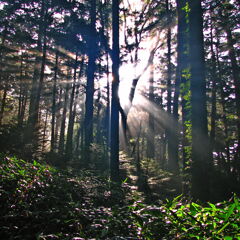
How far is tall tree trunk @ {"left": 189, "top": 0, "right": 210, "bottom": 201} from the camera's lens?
5160 mm

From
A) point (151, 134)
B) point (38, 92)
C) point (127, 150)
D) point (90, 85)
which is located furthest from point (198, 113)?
point (151, 134)

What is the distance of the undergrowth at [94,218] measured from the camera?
8.14 feet

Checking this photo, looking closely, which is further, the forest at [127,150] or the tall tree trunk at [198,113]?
the tall tree trunk at [198,113]

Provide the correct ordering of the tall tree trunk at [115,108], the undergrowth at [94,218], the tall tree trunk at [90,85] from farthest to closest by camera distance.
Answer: the tall tree trunk at [90,85] < the tall tree trunk at [115,108] < the undergrowth at [94,218]

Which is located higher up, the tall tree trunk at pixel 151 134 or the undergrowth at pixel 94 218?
the tall tree trunk at pixel 151 134

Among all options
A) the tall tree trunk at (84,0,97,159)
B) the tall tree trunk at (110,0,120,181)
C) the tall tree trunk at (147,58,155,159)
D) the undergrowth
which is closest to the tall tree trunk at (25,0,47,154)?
the tall tree trunk at (84,0,97,159)

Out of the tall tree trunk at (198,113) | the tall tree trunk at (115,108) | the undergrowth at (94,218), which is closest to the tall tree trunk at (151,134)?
the tall tree trunk at (115,108)

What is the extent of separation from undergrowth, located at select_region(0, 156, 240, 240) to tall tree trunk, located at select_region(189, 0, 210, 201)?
167 centimetres

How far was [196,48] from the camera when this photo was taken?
5582 mm

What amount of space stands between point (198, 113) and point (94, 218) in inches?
147

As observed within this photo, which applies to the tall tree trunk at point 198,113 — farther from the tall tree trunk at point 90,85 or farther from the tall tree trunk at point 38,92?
the tall tree trunk at point 90,85

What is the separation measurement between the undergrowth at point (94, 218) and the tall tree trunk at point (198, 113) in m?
1.67

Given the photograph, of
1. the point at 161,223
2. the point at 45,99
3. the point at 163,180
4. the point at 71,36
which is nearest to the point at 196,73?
the point at 161,223

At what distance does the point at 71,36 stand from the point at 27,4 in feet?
11.3
